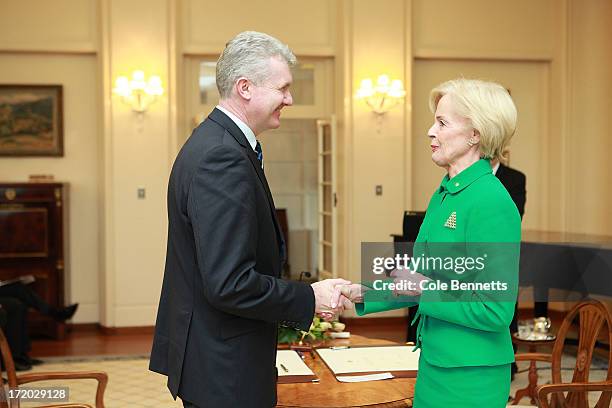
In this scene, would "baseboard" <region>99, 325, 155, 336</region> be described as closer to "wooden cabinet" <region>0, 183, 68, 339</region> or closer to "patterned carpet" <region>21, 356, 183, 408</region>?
"wooden cabinet" <region>0, 183, 68, 339</region>

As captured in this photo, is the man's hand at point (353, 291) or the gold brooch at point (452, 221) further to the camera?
the man's hand at point (353, 291)

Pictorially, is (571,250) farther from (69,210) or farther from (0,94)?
(0,94)

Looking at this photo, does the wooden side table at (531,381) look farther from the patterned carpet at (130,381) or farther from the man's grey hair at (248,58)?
the man's grey hair at (248,58)

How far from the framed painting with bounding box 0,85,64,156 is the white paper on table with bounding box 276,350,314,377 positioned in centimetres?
629

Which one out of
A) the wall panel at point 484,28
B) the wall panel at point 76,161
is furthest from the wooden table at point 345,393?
the wall panel at point 484,28

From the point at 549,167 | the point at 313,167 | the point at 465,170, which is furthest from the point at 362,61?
the point at 465,170

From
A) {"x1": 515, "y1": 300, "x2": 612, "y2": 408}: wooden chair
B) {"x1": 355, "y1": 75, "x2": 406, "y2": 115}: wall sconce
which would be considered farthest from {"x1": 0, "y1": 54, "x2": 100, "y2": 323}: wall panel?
{"x1": 515, "y1": 300, "x2": 612, "y2": 408}: wooden chair

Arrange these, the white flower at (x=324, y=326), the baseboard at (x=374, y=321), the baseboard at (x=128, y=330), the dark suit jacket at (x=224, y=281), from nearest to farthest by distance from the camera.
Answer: the dark suit jacket at (x=224, y=281)
the white flower at (x=324, y=326)
the baseboard at (x=128, y=330)
the baseboard at (x=374, y=321)

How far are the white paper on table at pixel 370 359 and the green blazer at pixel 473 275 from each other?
3.43 feet

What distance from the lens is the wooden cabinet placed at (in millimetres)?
8742

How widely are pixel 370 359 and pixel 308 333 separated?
1.08ft

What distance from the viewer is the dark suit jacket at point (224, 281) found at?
217 cm

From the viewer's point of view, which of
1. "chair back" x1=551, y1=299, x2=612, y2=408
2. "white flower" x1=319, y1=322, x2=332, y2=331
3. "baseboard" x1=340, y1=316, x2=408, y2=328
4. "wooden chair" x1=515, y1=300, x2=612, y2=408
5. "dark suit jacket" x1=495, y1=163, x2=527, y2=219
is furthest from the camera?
"baseboard" x1=340, y1=316, x2=408, y2=328

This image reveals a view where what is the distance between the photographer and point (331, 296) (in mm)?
2410
